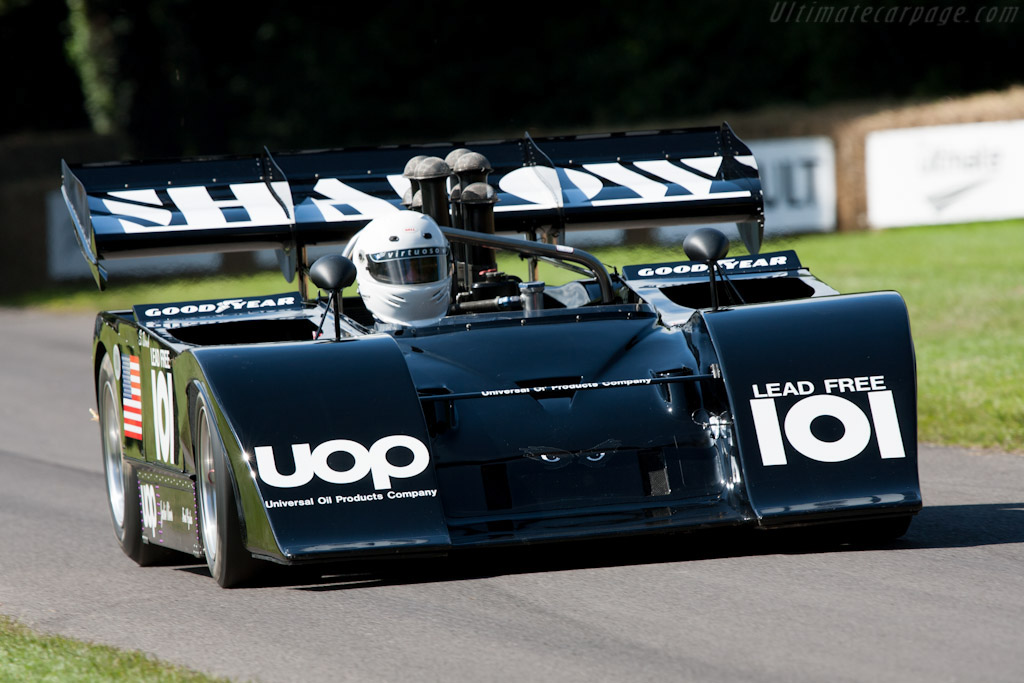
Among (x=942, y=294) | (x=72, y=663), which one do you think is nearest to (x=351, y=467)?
(x=72, y=663)

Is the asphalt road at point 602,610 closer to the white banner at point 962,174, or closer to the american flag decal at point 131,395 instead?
the american flag decal at point 131,395

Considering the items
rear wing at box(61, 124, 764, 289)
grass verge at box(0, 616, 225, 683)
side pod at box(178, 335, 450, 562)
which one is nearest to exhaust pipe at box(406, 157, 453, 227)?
rear wing at box(61, 124, 764, 289)

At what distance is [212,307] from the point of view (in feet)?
23.7

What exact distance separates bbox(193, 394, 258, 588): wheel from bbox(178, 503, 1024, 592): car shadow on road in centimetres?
12

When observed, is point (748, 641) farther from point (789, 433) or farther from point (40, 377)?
point (40, 377)

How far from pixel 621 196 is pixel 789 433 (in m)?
2.67

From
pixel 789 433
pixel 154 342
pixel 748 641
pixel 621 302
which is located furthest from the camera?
pixel 621 302

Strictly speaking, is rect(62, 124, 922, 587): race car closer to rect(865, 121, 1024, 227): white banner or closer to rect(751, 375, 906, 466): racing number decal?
rect(751, 375, 906, 466): racing number decal

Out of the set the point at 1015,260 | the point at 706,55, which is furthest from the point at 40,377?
the point at 706,55

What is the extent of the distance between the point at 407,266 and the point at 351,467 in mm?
1330

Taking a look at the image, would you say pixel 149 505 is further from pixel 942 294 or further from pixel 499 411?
pixel 942 294

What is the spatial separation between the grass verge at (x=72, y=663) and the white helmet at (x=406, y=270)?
211 centimetres

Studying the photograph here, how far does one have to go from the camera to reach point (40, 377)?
15234 millimetres

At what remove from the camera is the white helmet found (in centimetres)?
686
